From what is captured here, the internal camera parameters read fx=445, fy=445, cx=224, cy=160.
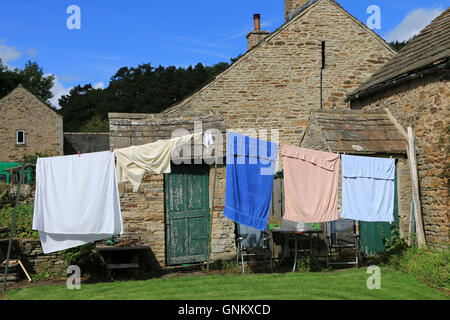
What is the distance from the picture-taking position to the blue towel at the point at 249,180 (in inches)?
328

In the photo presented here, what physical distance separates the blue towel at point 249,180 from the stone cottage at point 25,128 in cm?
2443

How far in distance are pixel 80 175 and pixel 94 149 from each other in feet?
87.5

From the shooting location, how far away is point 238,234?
35.0 ft

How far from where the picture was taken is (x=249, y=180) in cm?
848

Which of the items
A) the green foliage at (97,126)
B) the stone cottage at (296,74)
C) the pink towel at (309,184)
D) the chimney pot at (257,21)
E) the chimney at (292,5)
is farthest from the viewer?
the green foliage at (97,126)

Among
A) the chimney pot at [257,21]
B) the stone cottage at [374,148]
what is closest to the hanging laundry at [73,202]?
the stone cottage at [374,148]

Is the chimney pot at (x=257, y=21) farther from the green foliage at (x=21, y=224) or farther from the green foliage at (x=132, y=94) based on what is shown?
the green foliage at (x=132, y=94)

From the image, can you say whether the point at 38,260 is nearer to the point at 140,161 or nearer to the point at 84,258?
the point at 84,258

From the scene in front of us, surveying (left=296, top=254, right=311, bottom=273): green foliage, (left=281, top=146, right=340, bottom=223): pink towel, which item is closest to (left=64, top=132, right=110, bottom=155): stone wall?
(left=296, top=254, right=311, bottom=273): green foliage

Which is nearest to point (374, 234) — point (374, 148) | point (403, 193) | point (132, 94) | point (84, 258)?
point (403, 193)

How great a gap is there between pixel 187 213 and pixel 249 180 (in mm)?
1984

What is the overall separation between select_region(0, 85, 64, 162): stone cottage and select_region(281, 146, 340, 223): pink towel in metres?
24.9

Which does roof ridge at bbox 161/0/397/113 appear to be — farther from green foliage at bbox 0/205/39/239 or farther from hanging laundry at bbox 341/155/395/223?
hanging laundry at bbox 341/155/395/223

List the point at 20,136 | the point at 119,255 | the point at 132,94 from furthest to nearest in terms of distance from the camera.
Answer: the point at 132,94 < the point at 20,136 < the point at 119,255
